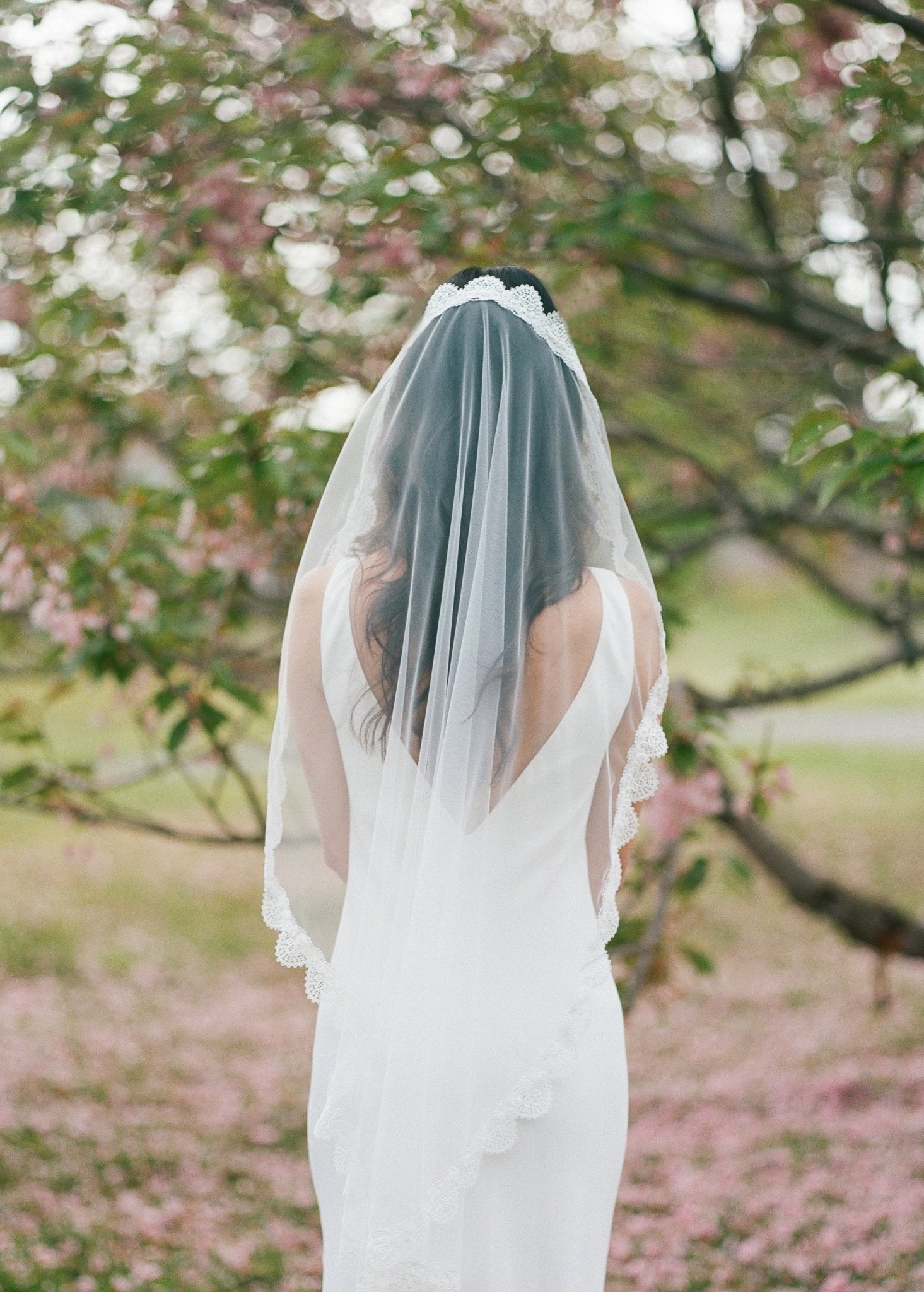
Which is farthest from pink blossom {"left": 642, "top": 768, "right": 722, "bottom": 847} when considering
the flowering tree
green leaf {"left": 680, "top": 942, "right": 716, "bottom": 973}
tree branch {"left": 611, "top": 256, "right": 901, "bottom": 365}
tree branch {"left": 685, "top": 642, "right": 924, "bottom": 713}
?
tree branch {"left": 611, "top": 256, "right": 901, "bottom": 365}

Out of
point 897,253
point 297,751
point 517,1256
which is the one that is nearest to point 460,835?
point 297,751

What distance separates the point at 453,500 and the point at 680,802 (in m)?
1.52

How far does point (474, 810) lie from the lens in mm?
1686

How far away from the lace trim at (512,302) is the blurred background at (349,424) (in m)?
0.65

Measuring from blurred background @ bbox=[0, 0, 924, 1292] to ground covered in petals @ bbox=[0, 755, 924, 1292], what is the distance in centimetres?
2

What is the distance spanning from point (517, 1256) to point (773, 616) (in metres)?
25.5

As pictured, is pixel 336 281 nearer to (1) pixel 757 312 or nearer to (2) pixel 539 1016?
(1) pixel 757 312

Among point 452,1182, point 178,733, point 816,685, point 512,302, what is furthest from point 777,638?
point 452,1182

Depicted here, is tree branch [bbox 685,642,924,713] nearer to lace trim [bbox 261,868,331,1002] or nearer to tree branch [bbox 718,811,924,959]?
tree branch [bbox 718,811,924,959]

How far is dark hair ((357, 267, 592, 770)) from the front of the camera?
1696 mm

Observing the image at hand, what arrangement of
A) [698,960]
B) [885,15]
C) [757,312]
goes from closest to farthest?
[885,15]
[698,960]
[757,312]

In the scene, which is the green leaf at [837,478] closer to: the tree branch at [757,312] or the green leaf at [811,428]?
the green leaf at [811,428]

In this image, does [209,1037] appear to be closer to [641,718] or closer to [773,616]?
[641,718]

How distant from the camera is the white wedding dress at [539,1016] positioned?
5.54 ft
